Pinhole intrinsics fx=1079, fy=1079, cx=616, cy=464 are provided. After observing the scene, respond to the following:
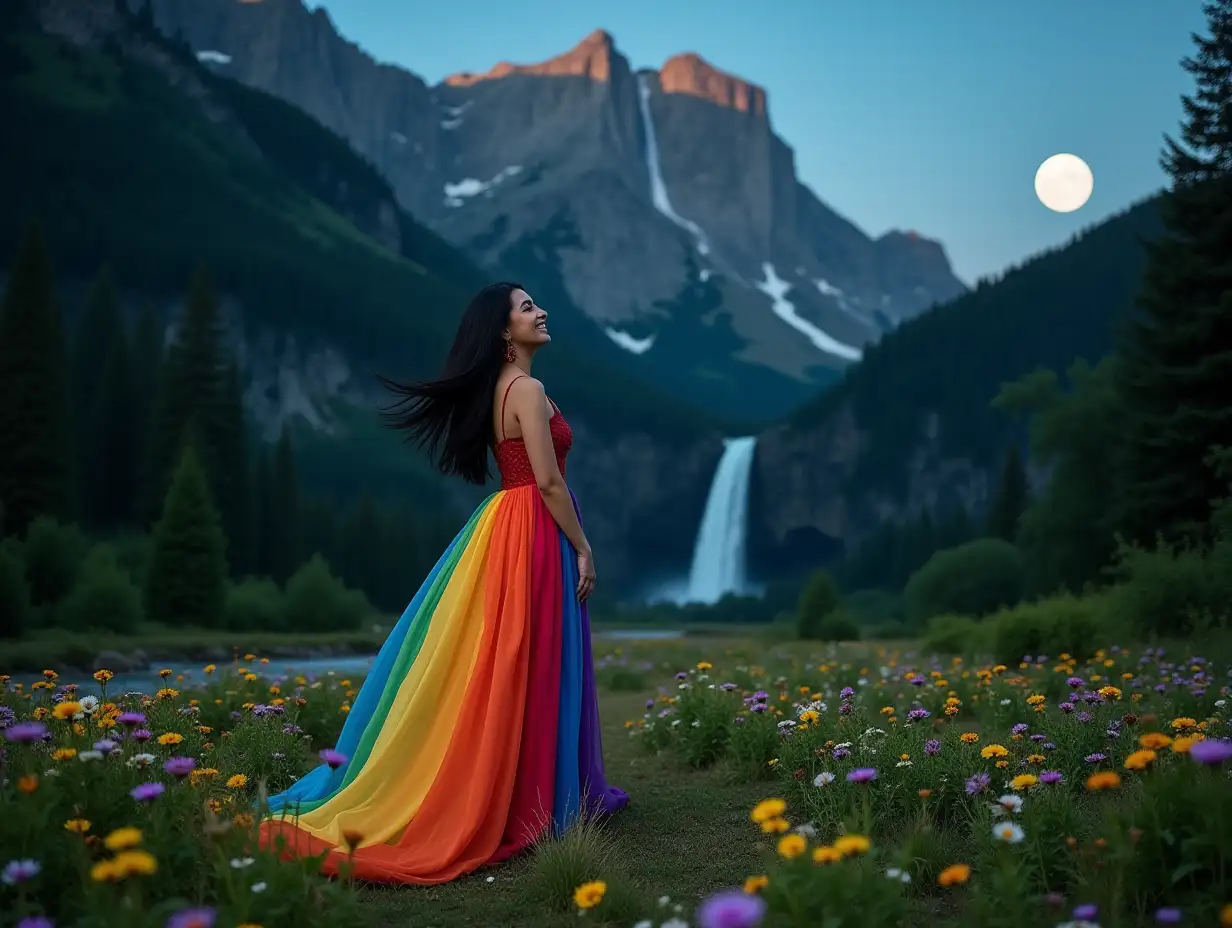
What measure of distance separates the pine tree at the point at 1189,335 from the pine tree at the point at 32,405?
3880 cm

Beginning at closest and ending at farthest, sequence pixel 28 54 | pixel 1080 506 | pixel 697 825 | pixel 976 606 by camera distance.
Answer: pixel 697 825, pixel 1080 506, pixel 976 606, pixel 28 54

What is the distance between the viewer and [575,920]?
4633 mm

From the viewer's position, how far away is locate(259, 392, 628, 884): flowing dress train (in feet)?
18.6

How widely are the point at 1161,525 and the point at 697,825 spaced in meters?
20.2

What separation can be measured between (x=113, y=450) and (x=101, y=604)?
34.0m

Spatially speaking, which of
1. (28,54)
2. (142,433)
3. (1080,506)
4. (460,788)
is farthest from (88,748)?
(28,54)

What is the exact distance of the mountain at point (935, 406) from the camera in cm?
11906

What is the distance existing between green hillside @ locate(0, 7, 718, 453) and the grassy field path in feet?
424

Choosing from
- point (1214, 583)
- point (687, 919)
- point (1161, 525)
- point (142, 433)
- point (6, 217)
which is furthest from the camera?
point (6, 217)

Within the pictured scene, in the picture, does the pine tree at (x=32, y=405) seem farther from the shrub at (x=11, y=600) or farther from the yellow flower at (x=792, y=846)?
the yellow flower at (x=792, y=846)

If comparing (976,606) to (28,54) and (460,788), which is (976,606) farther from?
(28,54)

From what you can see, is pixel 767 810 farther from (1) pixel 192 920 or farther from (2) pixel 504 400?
(2) pixel 504 400

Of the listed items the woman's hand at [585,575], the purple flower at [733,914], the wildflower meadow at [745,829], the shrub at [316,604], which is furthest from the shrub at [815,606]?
the purple flower at [733,914]

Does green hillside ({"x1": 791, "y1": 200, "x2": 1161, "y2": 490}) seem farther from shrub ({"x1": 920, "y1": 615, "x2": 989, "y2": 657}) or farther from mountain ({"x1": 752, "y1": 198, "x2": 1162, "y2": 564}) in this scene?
shrub ({"x1": 920, "y1": 615, "x2": 989, "y2": 657})
